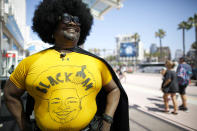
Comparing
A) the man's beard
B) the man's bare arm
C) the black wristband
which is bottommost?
the black wristband

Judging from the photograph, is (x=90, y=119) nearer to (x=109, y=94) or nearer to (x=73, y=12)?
(x=109, y=94)

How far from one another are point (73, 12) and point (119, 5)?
24.8ft

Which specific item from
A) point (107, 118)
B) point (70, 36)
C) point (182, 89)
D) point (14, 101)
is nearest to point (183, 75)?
point (182, 89)

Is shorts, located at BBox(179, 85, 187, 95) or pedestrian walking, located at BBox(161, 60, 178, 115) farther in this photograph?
shorts, located at BBox(179, 85, 187, 95)

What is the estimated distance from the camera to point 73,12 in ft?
5.02

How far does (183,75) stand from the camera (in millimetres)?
4270

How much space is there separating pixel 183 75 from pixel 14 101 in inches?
197

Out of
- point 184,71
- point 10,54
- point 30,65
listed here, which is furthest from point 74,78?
point 10,54

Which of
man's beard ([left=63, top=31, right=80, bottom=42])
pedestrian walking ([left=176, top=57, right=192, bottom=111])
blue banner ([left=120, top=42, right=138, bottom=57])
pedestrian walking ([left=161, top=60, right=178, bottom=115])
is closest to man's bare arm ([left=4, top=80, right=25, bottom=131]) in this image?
man's beard ([left=63, top=31, right=80, bottom=42])

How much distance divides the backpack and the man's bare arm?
4826 mm

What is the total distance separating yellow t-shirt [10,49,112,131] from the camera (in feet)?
3.44

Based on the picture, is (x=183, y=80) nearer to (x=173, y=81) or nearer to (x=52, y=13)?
(x=173, y=81)

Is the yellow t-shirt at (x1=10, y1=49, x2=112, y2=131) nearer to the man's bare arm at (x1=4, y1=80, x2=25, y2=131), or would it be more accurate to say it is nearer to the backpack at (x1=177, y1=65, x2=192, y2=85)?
Answer: the man's bare arm at (x1=4, y1=80, x2=25, y2=131)

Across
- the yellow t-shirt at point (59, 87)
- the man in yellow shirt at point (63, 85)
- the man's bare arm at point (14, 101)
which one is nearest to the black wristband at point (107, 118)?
the man in yellow shirt at point (63, 85)
